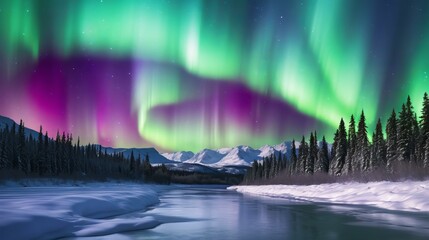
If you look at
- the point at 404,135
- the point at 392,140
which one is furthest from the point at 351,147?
the point at 404,135

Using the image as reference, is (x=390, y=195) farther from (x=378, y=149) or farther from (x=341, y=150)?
(x=341, y=150)

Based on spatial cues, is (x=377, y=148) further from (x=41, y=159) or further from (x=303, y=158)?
(x=41, y=159)

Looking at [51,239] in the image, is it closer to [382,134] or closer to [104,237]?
[104,237]

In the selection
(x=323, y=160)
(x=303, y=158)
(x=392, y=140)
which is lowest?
(x=323, y=160)

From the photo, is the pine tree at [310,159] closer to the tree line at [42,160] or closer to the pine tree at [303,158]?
the pine tree at [303,158]

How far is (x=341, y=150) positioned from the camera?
80.3 meters

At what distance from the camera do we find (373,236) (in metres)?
14.7

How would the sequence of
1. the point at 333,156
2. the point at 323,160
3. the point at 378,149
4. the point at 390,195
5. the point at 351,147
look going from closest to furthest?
the point at 390,195, the point at 378,149, the point at 351,147, the point at 333,156, the point at 323,160

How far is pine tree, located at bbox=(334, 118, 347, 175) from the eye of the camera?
78562mm

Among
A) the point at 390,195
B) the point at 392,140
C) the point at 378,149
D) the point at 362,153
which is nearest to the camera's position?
the point at 390,195

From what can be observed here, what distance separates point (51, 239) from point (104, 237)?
1798 mm

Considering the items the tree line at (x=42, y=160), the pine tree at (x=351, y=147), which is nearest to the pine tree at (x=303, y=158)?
the pine tree at (x=351, y=147)

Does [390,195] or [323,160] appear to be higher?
[323,160]

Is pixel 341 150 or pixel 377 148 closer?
pixel 377 148
